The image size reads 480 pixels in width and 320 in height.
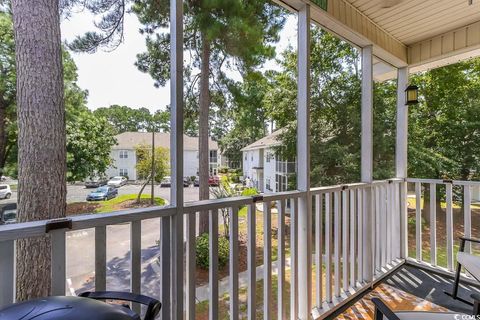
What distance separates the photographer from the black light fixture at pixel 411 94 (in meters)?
3.11

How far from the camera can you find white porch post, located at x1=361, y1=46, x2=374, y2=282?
2.65 m

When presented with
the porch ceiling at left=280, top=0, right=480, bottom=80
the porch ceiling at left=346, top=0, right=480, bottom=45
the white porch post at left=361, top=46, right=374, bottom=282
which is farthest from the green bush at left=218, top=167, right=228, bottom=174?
the porch ceiling at left=346, top=0, right=480, bottom=45

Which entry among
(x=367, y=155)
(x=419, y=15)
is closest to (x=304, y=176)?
(x=367, y=155)

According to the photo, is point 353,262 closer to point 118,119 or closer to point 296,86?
point 296,86

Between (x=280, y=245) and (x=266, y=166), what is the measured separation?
1.88 ft

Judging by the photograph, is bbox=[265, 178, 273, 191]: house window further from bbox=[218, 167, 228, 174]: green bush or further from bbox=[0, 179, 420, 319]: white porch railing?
bbox=[218, 167, 228, 174]: green bush

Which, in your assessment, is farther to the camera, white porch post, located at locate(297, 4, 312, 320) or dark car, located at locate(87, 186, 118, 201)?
white porch post, located at locate(297, 4, 312, 320)

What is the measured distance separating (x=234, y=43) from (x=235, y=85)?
0.25 metres

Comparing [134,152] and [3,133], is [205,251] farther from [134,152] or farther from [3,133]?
[3,133]

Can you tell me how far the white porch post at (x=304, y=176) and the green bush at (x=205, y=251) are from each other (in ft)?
1.97

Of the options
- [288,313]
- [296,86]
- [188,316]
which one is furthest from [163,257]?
[296,86]

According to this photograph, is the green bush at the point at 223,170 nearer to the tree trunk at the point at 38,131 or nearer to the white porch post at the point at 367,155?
the tree trunk at the point at 38,131

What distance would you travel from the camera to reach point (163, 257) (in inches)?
51.9

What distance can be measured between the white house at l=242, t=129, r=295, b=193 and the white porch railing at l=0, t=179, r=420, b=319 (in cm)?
14
